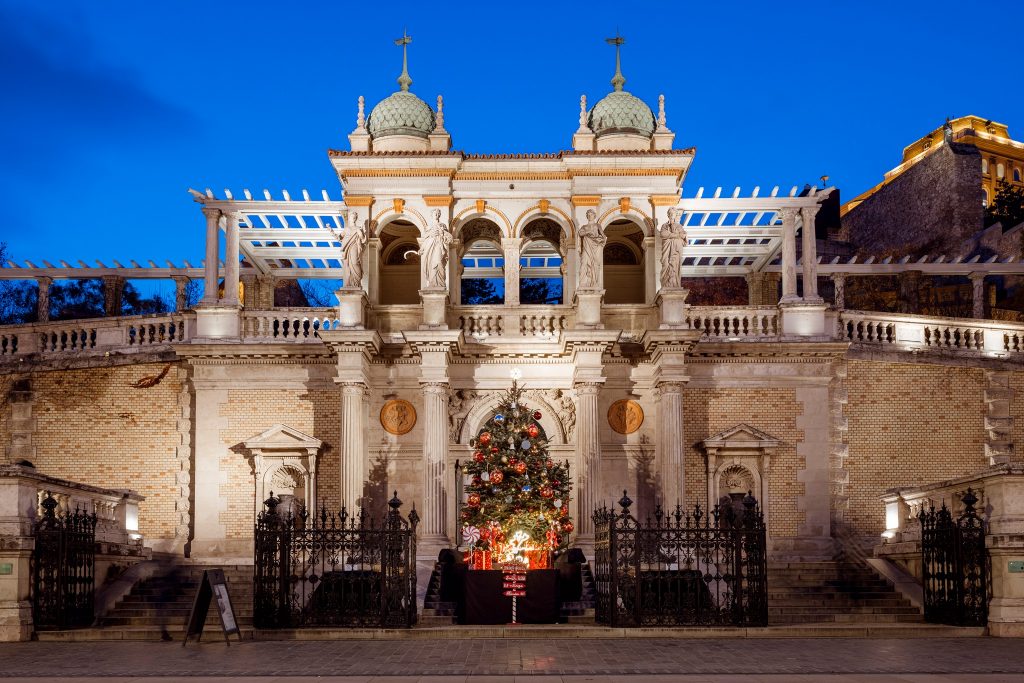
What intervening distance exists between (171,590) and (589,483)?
879 centimetres

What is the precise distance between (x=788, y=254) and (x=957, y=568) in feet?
37.6

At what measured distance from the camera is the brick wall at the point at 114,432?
28.1 metres

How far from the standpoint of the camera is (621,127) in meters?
29.6

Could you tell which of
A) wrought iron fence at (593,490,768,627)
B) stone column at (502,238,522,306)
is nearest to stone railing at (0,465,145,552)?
wrought iron fence at (593,490,768,627)

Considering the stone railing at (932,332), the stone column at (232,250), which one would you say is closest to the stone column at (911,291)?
the stone railing at (932,332)

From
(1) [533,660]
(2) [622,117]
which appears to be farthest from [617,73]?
(1) [533,660]

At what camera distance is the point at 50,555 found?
18.6m

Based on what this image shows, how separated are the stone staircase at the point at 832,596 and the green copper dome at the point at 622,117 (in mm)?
10501

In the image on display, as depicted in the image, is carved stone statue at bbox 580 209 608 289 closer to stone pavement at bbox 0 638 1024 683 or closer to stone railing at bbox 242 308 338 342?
stone railing at bbox 242 308 338 342

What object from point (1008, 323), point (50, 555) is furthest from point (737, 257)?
point (50, 555)

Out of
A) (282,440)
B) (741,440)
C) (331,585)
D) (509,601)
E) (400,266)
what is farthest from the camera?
(400,266)

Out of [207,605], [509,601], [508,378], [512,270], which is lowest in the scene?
[509,601]

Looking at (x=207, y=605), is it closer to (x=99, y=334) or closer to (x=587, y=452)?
(x=587, y=452)

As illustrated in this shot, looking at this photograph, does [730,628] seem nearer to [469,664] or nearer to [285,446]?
[469,664]
